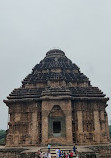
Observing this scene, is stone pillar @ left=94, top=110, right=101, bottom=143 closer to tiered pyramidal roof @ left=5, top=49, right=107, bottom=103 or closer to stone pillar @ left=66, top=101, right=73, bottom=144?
tiered pyramidal roof @ left=5, top=49, right=107, bottom=103

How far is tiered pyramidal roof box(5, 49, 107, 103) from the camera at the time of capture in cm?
2080

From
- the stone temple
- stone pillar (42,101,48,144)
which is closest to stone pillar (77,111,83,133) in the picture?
the stone temple

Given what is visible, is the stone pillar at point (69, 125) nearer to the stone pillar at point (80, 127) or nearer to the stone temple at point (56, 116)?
the stone temple at point (56, 116)

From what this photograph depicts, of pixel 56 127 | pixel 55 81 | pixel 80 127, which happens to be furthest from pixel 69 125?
pixel 55 81

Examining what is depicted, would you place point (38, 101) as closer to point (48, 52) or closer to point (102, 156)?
point (102, 156)

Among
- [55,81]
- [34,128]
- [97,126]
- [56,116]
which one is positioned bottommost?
[34,128]

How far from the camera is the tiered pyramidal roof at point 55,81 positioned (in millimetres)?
20797

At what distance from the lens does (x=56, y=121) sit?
64.1 ft

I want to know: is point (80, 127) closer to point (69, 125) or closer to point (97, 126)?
point (69, 125)

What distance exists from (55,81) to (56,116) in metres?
5.01

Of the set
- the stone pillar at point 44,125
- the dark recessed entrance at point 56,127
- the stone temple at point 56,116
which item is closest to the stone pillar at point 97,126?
the stone temple at point 56,116

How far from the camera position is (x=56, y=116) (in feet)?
64.3

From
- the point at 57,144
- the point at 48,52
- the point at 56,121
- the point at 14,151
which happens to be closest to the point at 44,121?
the point at 56,121

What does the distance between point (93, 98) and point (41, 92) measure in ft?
20.0
